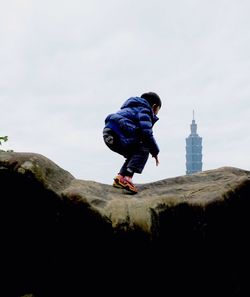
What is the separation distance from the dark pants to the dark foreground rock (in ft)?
1.88

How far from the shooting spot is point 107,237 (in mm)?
7230

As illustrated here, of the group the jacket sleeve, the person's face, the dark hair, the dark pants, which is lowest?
the dark pants

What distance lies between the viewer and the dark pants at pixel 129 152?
335 inches

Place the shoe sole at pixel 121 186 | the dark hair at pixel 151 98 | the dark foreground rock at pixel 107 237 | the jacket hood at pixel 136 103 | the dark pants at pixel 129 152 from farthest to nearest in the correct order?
the dark hair at pixel 151 98, the jacket hood at pixel 136 103, the dark pants at pixel 129 152, the shoe sole at pixel 121 186, the dark foreground rock at pixel 107 237

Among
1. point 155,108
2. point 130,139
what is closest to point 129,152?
point 130,139

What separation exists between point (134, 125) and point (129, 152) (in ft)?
1.69

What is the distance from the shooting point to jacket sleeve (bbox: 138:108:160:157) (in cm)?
854

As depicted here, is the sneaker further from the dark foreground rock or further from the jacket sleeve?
the jacket sleeve

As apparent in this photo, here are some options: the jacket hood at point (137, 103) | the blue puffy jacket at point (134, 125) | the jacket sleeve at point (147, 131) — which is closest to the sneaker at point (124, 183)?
the blue puffy jacket at point (134, 125)

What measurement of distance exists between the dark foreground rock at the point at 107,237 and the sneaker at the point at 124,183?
32 centimetres

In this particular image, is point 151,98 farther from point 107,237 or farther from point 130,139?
point 107,237

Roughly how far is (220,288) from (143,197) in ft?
6.77

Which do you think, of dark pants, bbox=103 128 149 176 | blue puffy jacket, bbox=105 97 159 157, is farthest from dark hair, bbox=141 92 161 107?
dark pants, bbox=103 128 149 176

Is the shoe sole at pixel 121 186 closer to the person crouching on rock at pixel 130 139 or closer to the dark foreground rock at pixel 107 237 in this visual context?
the person crouching on rock at pixel 130 139
